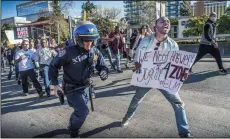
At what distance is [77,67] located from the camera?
331cm

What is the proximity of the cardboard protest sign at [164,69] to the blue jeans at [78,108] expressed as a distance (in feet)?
2.56

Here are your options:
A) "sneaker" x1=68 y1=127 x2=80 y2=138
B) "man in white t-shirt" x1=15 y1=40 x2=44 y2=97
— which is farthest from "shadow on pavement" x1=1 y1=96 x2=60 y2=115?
"sneaker" x1=68 y1=127 x2=80 y2=138

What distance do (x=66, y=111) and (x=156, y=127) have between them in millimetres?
1949

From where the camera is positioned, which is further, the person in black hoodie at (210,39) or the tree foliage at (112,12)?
the tree foliage at (112,12)

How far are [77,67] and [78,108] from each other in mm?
567

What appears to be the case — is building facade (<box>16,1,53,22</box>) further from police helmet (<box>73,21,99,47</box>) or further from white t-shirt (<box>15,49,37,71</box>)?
police helmet (<box>73,21,99,47</box>)

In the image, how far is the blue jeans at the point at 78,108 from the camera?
332 centimetres

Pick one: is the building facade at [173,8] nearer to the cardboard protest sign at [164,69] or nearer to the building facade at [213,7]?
the building facade at [213,7]

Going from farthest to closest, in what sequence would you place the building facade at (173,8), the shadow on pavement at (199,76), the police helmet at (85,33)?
the building facade at (173,8) → the shadow on pavement at (199,76) → the police helmet at (85,33)

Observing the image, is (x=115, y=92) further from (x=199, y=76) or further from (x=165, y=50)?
(x=165, y=50)

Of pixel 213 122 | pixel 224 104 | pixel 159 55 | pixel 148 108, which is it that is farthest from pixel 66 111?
pixel 224 104

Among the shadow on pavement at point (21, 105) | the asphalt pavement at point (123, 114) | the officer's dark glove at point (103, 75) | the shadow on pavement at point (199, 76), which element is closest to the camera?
the officer's dark glove at point (103, 75)

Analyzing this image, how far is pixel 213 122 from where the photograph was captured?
384 cm

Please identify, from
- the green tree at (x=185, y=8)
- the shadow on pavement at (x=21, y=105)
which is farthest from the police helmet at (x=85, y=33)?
the green tree at (x=185, y=8)
